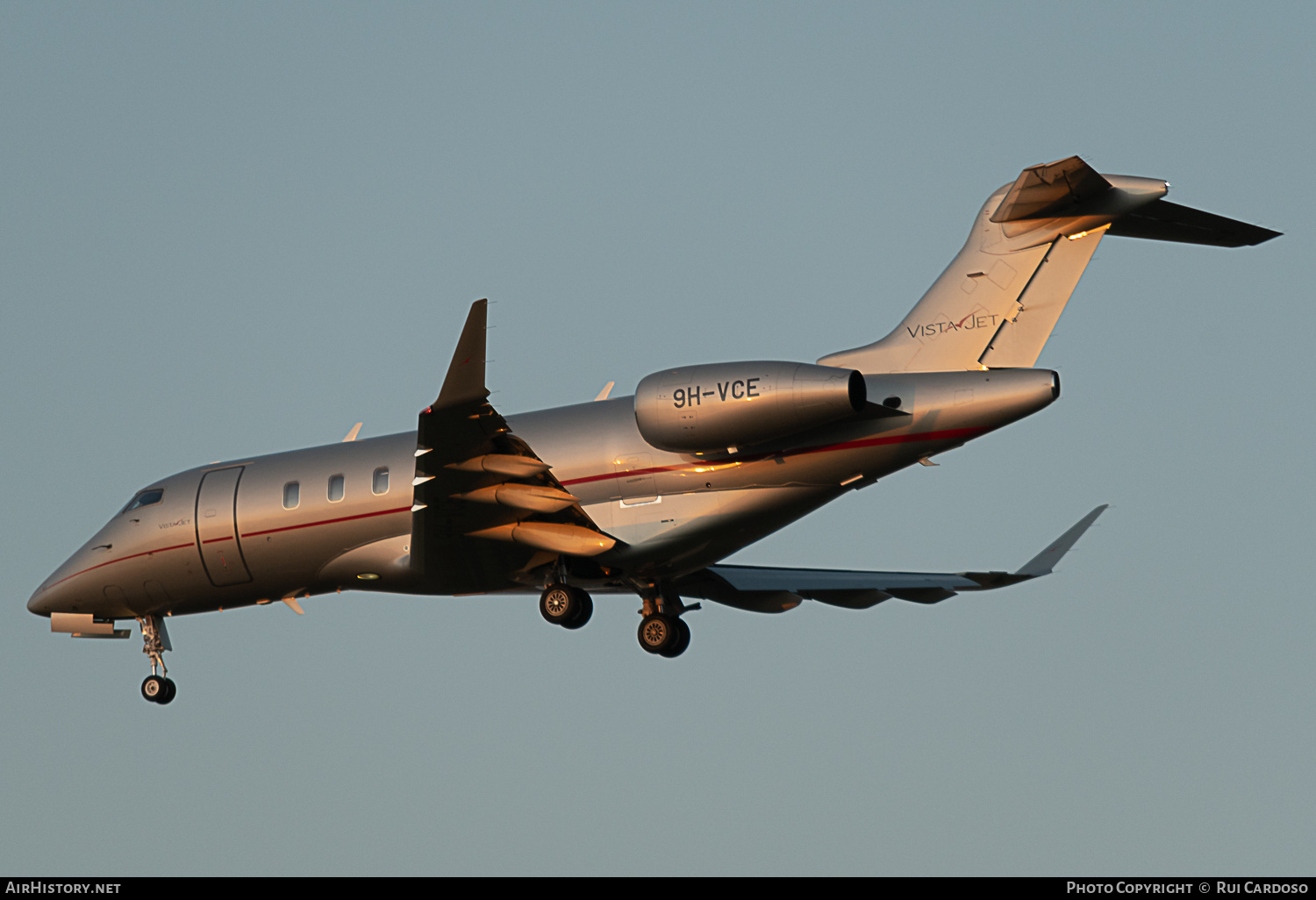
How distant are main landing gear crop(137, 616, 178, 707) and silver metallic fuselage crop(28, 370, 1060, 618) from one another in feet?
1.05

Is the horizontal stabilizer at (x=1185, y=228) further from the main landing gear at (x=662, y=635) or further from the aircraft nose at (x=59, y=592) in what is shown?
the aircraft nose at (x=59, y=592)

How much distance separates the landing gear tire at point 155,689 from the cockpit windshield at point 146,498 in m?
2.76

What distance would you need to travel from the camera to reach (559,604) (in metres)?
20.8

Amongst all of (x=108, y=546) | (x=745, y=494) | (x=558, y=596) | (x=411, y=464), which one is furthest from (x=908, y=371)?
(x=108, y=546)

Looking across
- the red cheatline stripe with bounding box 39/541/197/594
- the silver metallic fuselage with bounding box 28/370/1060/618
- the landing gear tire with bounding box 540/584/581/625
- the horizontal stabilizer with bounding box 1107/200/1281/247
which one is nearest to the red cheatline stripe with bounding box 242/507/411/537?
the silver metallic fuselage with bounding box 28/370/1060/618

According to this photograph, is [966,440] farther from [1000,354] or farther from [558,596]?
[558,596]

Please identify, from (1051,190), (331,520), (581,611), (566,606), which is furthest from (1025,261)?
(331,520)

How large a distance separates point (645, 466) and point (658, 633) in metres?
3.75

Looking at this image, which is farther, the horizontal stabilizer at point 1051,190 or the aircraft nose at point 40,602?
the aircraft nose at point 40,602

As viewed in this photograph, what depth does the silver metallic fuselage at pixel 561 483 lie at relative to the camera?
19.1 m

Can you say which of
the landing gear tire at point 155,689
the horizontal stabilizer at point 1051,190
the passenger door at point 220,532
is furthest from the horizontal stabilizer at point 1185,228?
the landing gear tire at point 155,689

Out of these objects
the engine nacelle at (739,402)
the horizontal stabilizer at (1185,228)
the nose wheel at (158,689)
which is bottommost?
the nose wheel at (158,689)

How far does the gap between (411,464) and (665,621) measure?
179 inches

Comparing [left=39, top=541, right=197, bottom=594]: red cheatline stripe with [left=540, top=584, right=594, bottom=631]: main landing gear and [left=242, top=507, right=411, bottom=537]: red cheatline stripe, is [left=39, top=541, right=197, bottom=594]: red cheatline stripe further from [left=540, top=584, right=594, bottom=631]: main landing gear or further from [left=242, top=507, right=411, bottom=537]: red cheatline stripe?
[left=540, top=584, right=594, bottom=631]: main landing gear
